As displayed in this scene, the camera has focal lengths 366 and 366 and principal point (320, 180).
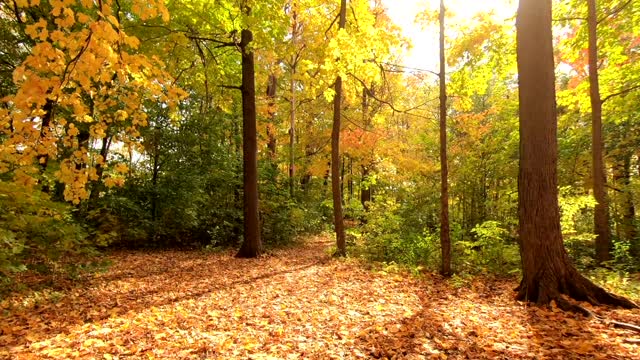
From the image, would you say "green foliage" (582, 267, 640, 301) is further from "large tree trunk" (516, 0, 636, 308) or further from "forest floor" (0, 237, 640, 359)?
"forest floor" (0, 237, 640, 359)

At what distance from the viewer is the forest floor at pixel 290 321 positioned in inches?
154

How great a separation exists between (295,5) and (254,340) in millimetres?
9086

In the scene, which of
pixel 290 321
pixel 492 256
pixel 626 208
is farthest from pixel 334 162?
pixel 626 208

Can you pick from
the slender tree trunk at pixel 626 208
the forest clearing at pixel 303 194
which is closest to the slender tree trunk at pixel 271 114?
the forest clearing at pixel 303 194

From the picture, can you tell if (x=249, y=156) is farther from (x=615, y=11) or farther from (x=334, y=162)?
(x=615, y=11)

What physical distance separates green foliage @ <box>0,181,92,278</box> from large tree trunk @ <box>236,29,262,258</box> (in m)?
4.68

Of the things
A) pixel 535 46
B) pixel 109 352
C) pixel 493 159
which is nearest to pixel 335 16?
pixel 535 46

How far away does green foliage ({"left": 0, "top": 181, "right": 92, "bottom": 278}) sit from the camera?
4.62 m

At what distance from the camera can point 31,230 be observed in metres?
5.48

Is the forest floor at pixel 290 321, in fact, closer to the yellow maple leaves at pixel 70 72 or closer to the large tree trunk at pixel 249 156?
the yellow maple leaves at pixel 70 72

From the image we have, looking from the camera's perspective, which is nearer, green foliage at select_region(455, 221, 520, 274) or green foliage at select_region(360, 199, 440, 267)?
green foliage at select_region(455, 221, 520, 274)

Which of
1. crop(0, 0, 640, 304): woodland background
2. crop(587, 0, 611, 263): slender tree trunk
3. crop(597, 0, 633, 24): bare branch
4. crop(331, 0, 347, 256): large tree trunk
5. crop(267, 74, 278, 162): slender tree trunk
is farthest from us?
crop(267, 74, 278, 162): slender tree trunk

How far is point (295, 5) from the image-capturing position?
1033 centimetres

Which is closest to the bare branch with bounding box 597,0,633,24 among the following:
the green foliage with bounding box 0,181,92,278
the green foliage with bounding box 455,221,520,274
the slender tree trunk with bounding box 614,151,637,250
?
the slender tree trunk with bounding box 614,151,637,250
